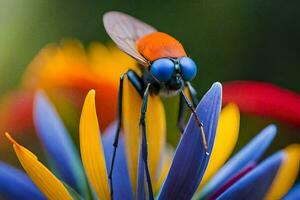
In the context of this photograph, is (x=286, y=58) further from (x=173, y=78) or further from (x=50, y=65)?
(x=173, y=78)

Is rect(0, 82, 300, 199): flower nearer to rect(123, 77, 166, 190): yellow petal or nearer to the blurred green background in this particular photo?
rect(123, 77, 166, 190): yellow petal

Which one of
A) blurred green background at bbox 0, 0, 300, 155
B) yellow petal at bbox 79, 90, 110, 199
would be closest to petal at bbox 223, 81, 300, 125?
blurred green background at bbox 0, 0, 300, 155

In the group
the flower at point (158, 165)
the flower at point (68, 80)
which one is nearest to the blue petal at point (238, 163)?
the flower at point (158, 165)

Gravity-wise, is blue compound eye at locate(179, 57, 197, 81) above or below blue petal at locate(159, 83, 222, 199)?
above

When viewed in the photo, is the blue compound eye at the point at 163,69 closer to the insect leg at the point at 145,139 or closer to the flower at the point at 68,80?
the insect leg at the point at 145,139

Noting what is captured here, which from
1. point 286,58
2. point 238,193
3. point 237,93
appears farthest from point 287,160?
point 286,58
